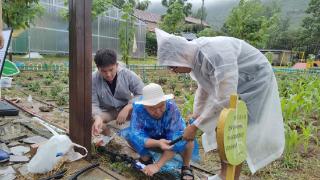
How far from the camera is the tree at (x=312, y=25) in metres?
30.5

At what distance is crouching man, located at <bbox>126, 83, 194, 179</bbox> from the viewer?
2510 mm

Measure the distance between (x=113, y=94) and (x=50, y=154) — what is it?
914 mm

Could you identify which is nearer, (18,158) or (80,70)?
(80,70)

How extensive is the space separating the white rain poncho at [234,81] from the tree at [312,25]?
1231 inches

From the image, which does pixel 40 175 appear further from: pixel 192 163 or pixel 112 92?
pixel 192 163

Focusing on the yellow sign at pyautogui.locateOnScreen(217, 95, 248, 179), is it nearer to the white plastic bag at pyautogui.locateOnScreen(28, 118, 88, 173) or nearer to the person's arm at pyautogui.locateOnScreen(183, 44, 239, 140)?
the person's arm at pyautogui.locateOnScreen(183, 44, 239, 140)

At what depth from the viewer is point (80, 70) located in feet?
9.14

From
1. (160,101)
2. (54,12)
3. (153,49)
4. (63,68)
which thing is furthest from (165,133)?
(153,49)

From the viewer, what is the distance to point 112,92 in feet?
10.7

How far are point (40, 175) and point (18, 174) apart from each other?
0.64 ft

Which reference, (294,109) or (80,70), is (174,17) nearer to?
(294,109)

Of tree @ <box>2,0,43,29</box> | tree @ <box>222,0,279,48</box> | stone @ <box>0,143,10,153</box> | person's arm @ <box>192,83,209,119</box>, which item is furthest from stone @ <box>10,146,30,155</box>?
tree @ <box>222,0,279,48</box>

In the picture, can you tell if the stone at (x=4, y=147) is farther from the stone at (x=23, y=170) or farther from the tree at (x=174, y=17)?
the tree at (x=174, y=17)

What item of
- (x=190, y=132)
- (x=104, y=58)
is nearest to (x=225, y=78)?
(x=190, y=132)
